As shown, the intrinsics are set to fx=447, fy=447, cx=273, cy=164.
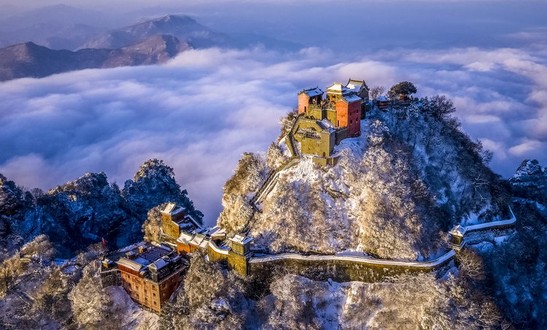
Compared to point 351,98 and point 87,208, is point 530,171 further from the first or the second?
point 87,208

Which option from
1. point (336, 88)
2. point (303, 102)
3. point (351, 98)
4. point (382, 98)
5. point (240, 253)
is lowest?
point (240, 253)

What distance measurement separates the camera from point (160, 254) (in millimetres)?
53594

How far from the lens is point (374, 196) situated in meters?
51.7

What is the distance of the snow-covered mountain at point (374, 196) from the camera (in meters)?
50.7

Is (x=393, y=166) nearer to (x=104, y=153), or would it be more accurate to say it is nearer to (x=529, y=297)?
(x=529, y=297)

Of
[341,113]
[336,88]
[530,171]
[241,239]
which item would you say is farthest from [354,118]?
[530,171]

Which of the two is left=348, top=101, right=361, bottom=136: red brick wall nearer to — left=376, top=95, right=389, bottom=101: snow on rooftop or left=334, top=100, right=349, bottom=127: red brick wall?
left=334, top=100, right=349, bottom=127: red brick wall

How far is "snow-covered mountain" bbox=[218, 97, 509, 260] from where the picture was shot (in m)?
50.7

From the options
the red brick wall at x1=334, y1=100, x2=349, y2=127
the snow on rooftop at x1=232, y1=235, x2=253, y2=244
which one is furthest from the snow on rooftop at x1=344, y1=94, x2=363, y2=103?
the snow on rooftop at x1=232, y1=235, x2=253, y2=244

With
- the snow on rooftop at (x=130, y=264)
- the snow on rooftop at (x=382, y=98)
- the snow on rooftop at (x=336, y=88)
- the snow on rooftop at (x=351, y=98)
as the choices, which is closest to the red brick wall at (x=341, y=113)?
the snow on rooftop at (x=351, y=98)

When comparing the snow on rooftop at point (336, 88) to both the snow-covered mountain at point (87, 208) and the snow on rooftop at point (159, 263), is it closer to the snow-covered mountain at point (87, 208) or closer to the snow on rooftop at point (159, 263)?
the snow on rooftop at point (159, 263)

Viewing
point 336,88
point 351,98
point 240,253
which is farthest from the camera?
point 336,88

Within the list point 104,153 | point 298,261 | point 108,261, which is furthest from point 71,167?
point 298,261

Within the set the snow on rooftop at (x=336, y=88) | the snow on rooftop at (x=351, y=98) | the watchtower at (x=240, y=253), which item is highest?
the snow on rooftop at (x=336, y=88)
